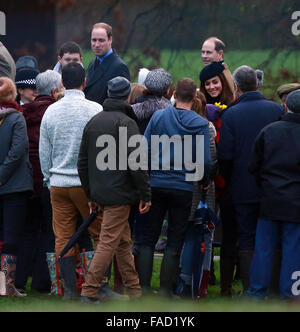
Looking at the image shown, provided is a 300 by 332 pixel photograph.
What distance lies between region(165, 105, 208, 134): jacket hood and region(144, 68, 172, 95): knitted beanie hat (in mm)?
434

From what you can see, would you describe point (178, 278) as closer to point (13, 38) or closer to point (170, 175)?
point (170, 175)

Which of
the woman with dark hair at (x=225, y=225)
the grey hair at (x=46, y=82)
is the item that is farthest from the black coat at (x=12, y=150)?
the woman with dark hair at (x=225, y=225)

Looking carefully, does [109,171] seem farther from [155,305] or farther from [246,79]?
[155,305]

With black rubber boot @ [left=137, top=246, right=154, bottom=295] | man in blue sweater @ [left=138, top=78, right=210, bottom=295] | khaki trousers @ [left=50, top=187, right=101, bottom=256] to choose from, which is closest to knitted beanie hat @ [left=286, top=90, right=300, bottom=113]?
man in blue sweater @ [left=138, top=78, right=210, bottom=295]

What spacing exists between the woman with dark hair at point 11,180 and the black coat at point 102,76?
1.25 metres

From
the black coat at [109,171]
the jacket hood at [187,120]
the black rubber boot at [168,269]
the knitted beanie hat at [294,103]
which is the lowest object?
the black rubber boot at [168,269]

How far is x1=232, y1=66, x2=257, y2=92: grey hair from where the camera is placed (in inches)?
306

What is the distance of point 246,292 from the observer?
7570 mm

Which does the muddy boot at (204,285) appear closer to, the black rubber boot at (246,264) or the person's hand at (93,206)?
the black rubber boot at (246,264)

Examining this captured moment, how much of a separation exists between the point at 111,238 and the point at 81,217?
0.60 m

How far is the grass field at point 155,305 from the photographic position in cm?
575

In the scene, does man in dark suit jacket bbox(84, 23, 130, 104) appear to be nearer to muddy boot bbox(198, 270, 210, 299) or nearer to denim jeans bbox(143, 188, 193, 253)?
denim jeans bbox(143, 188, 193, 253)

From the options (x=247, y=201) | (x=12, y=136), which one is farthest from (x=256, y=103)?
(x=12, y=136)
